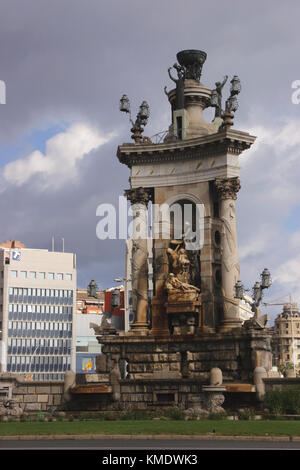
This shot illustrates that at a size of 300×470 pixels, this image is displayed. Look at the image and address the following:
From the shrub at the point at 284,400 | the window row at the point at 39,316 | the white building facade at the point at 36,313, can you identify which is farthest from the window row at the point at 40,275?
the shrub at the point at 284,400

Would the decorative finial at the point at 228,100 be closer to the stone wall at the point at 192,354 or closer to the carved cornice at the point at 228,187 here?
the carved cornice at the point at 228,187

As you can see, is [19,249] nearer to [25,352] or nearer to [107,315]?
[25,352]

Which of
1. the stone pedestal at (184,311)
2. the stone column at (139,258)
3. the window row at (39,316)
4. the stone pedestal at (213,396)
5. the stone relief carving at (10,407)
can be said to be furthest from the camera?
the window row at (39,316)

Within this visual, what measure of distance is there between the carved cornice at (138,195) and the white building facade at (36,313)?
98.4 metres

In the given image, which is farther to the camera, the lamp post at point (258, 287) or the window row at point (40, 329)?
the window row at point (40, 329)

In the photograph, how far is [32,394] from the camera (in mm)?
43031

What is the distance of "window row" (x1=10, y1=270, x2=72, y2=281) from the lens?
504 feet

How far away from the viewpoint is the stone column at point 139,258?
50.5 m

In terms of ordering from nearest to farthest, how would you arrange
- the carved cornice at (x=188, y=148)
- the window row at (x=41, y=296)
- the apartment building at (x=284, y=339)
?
the carved cornice at (x=188, y=148), the window row at (x=41, y=296), the apartment building at (x=284, y=339)

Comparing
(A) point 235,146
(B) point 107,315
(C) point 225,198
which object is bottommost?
(B) point 107,315

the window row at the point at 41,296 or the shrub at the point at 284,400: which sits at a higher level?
the window row at the point at 41,296
